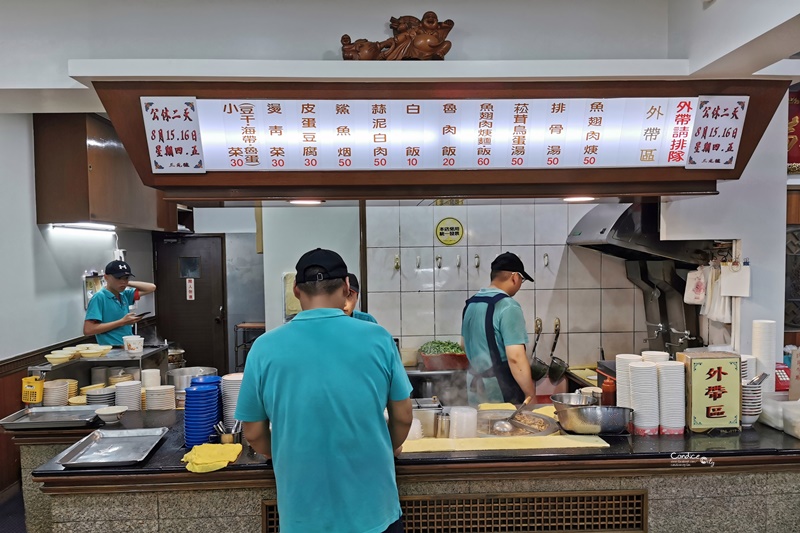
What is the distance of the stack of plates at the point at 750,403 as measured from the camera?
2.74 m

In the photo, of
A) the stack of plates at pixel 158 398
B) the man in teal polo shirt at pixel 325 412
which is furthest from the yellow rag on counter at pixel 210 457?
the stack of plates at pixel 158 398

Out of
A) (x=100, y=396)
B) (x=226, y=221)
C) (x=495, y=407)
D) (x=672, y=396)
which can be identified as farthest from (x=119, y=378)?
(x=226, y=221)

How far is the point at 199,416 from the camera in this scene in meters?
2.62

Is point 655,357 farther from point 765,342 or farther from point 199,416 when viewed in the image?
point 199,416

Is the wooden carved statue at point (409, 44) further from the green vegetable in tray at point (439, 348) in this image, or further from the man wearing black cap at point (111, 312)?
the man wearing black cap at point (111, 312)

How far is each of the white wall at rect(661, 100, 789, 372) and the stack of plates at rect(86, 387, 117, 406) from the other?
142 inches

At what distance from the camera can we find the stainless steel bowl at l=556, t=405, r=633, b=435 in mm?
2650

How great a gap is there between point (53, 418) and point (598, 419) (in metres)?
2.81

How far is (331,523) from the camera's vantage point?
6.74 feet

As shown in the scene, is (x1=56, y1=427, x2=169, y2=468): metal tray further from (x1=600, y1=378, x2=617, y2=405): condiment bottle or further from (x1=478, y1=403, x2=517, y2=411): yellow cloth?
(x1=600, y1=378, x2=617, y2=405): condiment bottle

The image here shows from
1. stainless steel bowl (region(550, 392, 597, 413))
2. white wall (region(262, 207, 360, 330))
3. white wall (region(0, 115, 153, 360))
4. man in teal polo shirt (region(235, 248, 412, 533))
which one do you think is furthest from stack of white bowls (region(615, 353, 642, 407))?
white wall (region(0, 115, 153, 360))

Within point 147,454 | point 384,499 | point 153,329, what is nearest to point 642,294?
point 384,499

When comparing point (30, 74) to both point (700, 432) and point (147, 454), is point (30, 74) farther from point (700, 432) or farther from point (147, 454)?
point (700, 432)

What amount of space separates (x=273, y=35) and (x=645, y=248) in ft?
9.46
